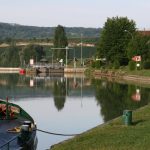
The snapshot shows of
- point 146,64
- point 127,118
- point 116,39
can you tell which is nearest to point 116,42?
point 116,39

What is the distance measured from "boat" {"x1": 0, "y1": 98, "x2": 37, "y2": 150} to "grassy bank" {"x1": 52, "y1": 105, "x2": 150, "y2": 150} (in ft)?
3.60

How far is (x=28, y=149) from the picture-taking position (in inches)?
719

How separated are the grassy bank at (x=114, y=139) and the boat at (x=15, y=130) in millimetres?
1096

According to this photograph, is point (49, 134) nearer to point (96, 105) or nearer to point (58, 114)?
point (58, 114)

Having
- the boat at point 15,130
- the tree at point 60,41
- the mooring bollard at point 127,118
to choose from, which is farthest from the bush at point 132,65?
the mooring bollard at point 127,118

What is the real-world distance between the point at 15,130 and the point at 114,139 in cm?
375

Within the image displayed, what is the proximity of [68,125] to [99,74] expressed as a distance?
65.6m

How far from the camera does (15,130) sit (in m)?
19.0

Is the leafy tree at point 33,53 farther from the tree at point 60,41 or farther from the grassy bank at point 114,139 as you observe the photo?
the grassy bank at point 114,139

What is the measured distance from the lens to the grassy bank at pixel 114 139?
16.2 metres

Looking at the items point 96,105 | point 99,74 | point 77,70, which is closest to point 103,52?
point 99,74

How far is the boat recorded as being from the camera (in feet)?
54.3

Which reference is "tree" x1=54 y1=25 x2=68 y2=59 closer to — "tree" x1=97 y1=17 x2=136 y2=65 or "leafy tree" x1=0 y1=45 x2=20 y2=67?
"leafy tree" x1=0 y1=45 x2=20 y2=67

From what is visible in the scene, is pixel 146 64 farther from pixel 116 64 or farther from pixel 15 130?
pixel 15 130
